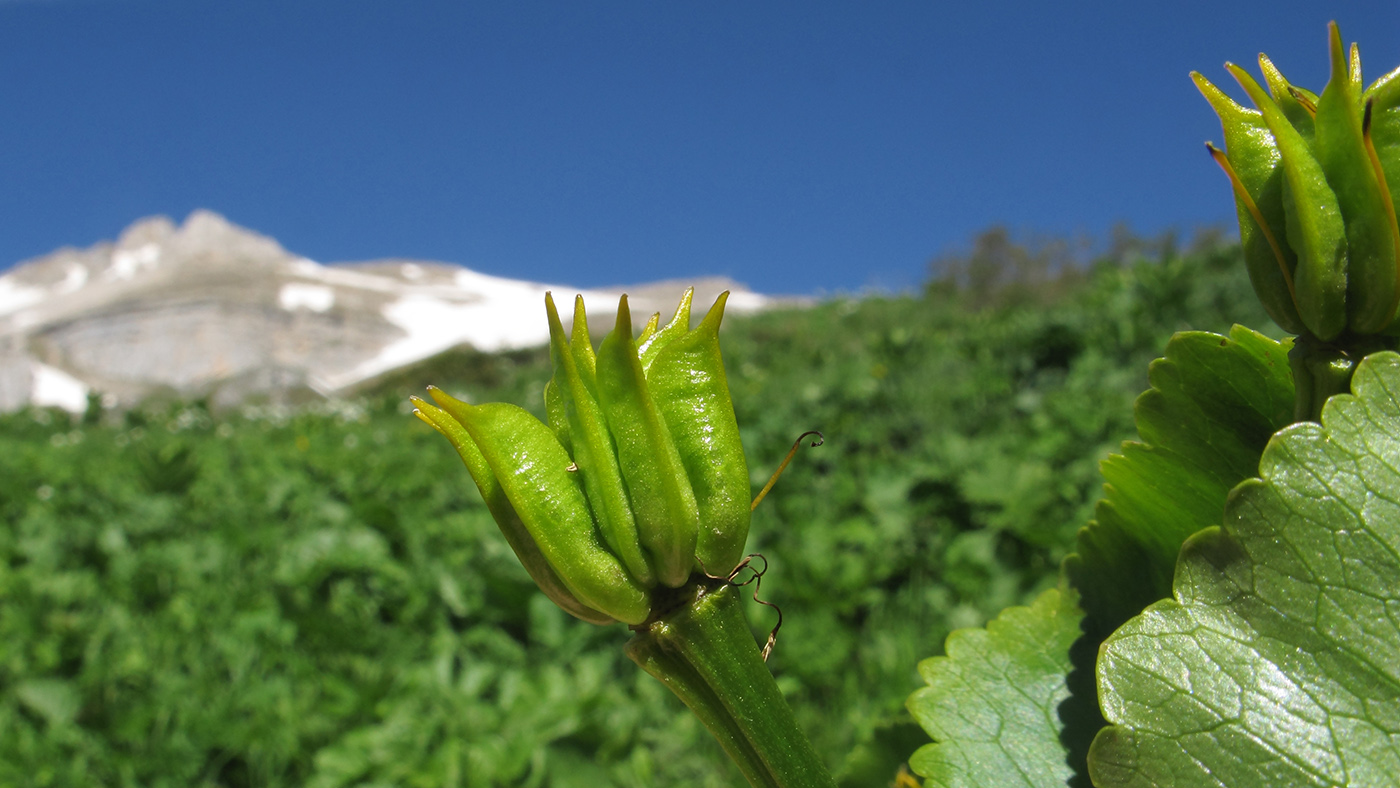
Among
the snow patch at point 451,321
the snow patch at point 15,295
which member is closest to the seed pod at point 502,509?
the snow patch at point 451,321

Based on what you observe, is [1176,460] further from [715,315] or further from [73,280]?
[73,280]

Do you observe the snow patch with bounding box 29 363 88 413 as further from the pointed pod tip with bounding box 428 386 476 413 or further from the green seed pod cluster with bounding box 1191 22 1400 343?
the green seed pod cluster with bounding box 1191 22 1400 343

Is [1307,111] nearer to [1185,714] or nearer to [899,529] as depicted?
[1185,714]

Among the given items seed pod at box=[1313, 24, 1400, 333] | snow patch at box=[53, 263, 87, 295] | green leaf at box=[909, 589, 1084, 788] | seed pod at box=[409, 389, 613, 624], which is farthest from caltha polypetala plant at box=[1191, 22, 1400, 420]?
snow patch at box=[53, 263, 87, 295]

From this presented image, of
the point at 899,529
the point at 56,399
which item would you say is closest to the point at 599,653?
the point at 899,529

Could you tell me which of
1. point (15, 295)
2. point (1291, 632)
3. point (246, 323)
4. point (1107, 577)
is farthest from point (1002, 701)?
point (15, 295)
